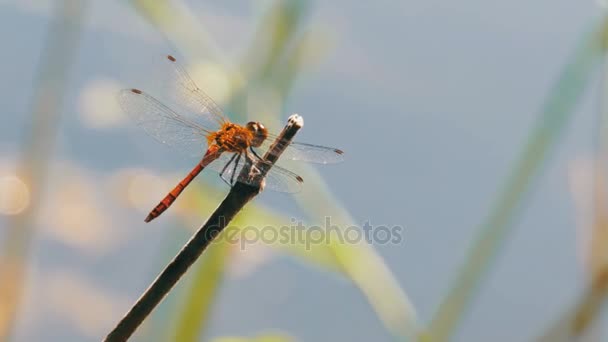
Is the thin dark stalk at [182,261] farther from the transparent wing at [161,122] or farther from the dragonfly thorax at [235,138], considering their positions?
the transparent wing at [161,122]

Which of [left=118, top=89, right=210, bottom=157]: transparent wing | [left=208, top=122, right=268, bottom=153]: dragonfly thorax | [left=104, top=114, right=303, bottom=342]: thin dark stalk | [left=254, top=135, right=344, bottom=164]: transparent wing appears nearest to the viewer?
[left=104, top=114, right=303, bottom=342]: thin dark stalk

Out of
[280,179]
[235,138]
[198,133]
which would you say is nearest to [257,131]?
[235,138]

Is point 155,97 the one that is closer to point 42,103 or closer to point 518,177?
point 42,103

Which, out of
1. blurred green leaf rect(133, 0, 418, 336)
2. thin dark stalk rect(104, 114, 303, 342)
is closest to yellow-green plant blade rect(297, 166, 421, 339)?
blurred green leaf rect(133, 0, 418, 336)

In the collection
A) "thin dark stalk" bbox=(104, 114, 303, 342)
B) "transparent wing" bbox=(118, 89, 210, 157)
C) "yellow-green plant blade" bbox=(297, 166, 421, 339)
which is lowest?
"yellow-green plant blade" bbox=(297, 166, 421, 339)

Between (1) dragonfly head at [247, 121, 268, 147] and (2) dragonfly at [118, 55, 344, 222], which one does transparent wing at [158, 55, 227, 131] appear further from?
(1) dragonfly head at [247, 121, 268, 147]

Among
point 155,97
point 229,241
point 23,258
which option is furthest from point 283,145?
point 155,97

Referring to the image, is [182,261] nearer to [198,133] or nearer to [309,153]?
[309,153]
